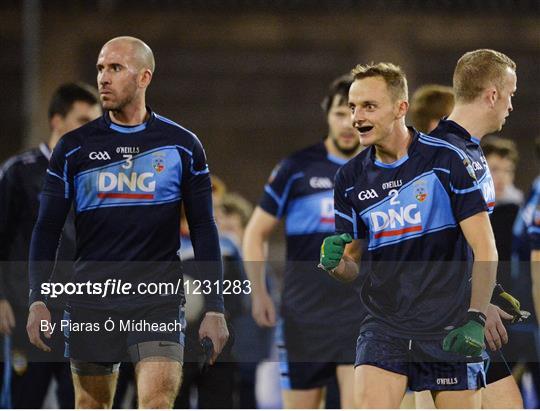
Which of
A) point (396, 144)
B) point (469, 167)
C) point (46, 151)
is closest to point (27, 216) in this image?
point (46, 151)

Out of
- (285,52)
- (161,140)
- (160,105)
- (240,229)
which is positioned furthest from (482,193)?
(285,52)

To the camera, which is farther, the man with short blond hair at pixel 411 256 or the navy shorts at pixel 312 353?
the navy shorts at pixel 312 353

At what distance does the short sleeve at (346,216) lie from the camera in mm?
4297

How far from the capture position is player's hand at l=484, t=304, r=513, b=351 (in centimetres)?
419

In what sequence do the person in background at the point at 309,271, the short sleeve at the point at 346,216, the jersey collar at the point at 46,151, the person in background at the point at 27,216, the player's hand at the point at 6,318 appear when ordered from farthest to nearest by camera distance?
1. the person in background at the point at 309,271
2. the jersey collar at the point at 46,151
3. the person in background at the point at 27,216
4. the player's hand at the point at 6,318
5. the short sleeve at the point at 346,216

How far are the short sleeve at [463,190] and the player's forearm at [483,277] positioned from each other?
15cm

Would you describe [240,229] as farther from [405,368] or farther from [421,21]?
[421,21]

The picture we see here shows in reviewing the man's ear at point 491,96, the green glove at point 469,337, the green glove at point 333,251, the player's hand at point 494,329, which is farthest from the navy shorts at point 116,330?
the man's ear at point 491,96

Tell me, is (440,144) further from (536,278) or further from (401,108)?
(536,278)

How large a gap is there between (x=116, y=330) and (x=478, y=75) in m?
1.70

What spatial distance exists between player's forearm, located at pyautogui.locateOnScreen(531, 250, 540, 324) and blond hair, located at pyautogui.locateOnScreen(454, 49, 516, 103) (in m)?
1.18

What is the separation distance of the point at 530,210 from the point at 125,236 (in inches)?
97.1

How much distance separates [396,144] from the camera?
165 inches

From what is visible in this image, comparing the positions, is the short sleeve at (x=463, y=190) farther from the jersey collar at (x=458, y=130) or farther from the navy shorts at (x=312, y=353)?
the navy shorts at (x=312, y=353)
